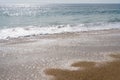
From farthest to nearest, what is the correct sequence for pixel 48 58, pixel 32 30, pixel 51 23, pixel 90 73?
pixel 51 23, pixel 32 30, pixel 48 58, pixel 90 73

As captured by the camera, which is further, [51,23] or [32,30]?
[51,23]

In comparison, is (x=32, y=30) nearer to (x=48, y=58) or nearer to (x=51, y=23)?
(x=51, y=23)

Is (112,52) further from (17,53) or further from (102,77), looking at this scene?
(17,53)

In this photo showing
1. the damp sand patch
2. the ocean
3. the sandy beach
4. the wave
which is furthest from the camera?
the ocean

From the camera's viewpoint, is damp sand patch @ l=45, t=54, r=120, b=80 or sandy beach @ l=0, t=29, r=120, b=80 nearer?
damp sand patch @ l=45, t=54, r=120, b=80

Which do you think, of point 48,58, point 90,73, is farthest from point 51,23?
point 90,73

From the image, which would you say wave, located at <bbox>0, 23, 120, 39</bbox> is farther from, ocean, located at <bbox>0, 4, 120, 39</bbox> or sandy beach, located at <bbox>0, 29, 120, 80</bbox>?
sandy beach, located at <bbox>0, 29, 120, 80</bbox>

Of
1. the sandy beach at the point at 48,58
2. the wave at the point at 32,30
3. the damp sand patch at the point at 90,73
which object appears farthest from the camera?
the wave at the point at 32,30

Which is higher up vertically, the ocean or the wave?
the wave

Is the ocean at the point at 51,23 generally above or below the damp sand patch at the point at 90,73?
below

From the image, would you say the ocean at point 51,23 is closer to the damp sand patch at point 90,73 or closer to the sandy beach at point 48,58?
the sandy beach at point 48,58

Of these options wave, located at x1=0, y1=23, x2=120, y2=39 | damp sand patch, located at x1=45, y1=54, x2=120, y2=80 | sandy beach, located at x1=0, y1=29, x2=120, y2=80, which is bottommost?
wave, located at x1=0, y1=23, x2=120, y2=39

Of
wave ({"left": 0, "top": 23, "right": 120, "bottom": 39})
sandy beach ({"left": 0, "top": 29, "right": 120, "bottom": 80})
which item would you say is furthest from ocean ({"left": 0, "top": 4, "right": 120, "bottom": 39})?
sandy beach ({"left": 0, "top": 29, "right": 120, "bottom": 80})

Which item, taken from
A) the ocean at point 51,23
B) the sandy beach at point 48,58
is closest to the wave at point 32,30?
the ocean at point 51,23
